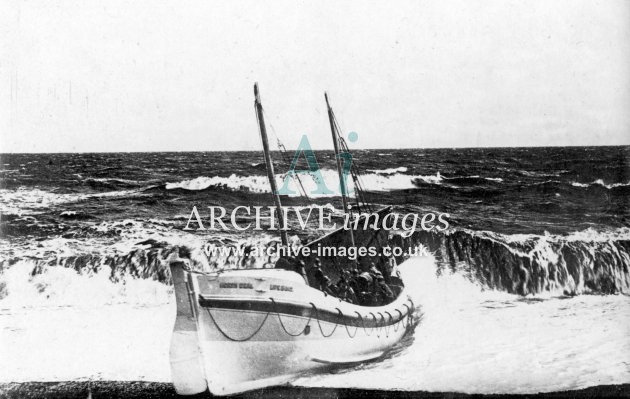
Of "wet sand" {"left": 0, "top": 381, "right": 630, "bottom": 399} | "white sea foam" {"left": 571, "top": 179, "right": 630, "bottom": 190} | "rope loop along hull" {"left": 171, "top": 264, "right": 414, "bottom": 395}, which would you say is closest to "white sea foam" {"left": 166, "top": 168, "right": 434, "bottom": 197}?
"white sea foam" {"left": 571, "top": 179, "right": 630, "bottom": 190}

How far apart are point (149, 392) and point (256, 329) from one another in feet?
6.77

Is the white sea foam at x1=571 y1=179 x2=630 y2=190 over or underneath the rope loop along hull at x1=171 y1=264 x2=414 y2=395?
over

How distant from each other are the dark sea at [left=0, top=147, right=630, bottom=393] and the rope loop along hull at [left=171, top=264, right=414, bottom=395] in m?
0.54

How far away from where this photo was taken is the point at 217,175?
861 centimetres

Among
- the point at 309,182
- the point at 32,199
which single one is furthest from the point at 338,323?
the point at 32,199

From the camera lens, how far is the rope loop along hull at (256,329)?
646 cm

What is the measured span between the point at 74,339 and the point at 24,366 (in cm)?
77

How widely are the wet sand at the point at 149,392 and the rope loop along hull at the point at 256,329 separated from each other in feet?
1.35

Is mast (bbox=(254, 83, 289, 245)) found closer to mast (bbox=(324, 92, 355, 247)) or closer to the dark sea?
the dark sea

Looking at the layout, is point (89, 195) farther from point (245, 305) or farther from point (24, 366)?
point (245, 305)

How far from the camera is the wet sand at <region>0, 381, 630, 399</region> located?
24.2 feet

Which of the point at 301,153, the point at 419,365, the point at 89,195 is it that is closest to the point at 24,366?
the point at 89,195

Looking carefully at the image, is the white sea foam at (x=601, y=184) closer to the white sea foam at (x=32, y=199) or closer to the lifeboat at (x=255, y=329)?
the lifeboat at (x=255, y=329)

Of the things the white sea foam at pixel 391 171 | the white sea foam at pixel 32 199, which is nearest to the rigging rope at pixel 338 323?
the white sea foam at pixel 391 171
